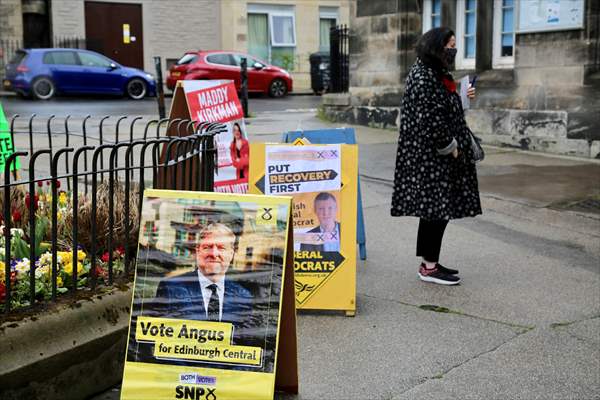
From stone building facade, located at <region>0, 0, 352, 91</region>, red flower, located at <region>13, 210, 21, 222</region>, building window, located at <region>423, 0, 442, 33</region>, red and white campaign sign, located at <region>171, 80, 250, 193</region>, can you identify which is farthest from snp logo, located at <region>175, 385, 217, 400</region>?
stone building facade, located at <region>0, 0, 352, 91</region>

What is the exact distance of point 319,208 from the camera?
514 centimetres

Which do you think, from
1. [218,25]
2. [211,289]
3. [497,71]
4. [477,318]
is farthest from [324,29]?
[211,289]

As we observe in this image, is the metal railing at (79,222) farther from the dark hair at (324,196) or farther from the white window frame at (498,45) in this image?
the white window frame at (498,45)

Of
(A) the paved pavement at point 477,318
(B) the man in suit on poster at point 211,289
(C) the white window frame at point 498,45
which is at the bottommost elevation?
(A) the paved pavement at point 477,318

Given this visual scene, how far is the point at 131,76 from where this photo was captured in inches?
958

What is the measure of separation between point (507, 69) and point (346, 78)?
4923 mm

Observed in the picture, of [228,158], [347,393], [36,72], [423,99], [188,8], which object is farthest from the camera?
[188,8]

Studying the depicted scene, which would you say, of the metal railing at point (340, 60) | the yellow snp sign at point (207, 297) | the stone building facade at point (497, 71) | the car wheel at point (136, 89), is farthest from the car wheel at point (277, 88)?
the yellow snp sign at point (207, 297)

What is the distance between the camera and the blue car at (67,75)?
75.5 feet

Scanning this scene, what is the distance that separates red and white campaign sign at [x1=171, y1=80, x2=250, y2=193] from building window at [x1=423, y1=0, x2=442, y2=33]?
7195 millimetres

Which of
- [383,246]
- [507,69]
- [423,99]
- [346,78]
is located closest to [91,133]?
[346,78]

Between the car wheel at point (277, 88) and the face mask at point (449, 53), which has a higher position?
the face mask at point (449, 53)

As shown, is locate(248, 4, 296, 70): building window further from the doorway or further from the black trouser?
the black trouser

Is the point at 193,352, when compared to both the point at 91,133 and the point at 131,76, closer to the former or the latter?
the point at 91,133
